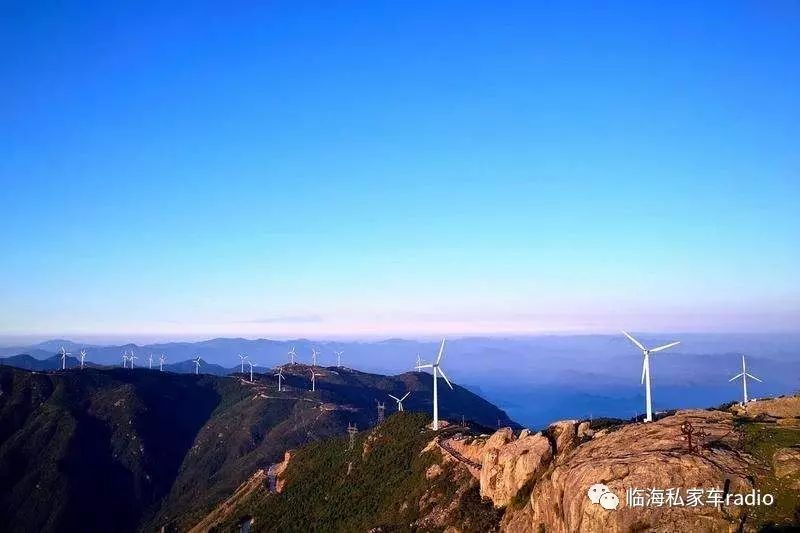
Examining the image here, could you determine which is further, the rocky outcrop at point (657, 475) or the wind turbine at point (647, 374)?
the wind turbine at point (647, 374)

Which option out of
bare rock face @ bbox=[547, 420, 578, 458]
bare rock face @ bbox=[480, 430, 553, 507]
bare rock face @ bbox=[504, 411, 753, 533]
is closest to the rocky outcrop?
bare rock face @ bbox=[504, 411, 753, 533]

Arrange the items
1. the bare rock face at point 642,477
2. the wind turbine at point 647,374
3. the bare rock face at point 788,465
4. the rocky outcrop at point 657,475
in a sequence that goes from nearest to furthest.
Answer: the bare rock face at point 642,477 < the rocky outcrop at point 657,475 < the bare rock face at point 788,465 < the wind turbine at point 647,374

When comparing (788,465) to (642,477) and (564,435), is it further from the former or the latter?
(564,435)

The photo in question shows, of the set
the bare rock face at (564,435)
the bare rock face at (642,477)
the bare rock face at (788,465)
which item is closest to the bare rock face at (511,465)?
the bare rock face at (564,435)

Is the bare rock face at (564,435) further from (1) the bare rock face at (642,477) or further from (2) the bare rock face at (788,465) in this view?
(2) the bare rock face at (788,465)

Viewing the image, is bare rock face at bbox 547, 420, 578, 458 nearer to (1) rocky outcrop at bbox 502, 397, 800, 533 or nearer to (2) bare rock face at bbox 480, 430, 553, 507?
(2) bare rock face at bbox 480, 430, 553, 507

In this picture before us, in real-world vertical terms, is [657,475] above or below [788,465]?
below

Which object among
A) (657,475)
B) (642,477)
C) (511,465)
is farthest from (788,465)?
(511,465)

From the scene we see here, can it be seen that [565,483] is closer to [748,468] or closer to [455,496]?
[748,468]
